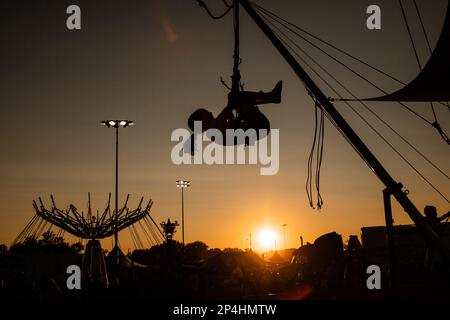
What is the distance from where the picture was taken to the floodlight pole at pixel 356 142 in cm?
992

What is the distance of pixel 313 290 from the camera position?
8047 mm

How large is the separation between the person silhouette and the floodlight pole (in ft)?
5.35

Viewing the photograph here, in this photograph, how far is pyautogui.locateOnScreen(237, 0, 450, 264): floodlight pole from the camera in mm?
9922

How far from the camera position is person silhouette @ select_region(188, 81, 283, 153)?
10.3m

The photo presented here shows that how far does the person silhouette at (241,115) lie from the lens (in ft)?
33.8

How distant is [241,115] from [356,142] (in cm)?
287

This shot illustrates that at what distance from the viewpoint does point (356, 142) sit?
1120 centimetres

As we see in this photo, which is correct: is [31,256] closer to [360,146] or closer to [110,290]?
[110,290]

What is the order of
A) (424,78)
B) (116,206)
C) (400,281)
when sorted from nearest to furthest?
1. (400,281)
2. (424,78)
3. (116,206)

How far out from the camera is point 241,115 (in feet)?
34.0

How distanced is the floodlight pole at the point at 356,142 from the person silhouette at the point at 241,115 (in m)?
1.63

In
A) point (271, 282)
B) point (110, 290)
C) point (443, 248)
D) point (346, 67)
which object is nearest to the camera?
point (443, 248)

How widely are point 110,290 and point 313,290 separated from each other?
9.63 meters
